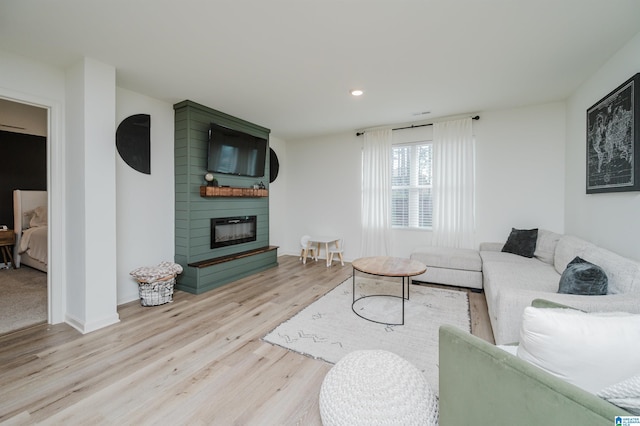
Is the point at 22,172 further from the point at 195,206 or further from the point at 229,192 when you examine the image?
the point at 229,192

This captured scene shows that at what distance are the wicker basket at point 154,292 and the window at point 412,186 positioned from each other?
143 inches

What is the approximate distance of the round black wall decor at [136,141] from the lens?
10.2 feet

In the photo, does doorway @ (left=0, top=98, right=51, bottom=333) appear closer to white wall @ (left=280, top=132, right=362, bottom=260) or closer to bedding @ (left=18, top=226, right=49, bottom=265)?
bedding @ (left=18, top=226, right=49, bottom=265)

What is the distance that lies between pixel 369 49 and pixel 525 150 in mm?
3044

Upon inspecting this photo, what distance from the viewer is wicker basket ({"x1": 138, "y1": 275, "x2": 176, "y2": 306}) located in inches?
123

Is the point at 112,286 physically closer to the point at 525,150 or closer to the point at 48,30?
the point at 48,30

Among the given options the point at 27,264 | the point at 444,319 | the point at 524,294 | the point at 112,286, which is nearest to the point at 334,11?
the point at 524,294

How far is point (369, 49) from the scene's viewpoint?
2.42 metres

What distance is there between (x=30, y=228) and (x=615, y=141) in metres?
8.27

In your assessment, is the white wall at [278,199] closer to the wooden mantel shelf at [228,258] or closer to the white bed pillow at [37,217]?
the wooden mantel shelf at [228,258]

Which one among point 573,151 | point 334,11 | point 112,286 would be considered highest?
point 334,11

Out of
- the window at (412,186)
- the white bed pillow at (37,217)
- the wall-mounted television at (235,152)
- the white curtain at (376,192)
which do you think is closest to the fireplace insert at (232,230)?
the wall-mounted television at (235,152)

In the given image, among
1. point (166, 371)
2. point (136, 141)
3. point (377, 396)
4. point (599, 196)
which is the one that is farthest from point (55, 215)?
point (599, 196)

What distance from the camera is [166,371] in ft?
6.45
